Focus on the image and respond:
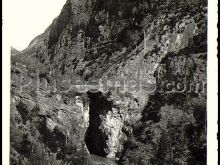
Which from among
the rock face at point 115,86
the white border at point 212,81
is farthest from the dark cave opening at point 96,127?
the white border at point 212,81

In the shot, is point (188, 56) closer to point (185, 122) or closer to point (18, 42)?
point (185, 122)

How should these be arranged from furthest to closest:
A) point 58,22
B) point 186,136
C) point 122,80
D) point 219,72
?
point 58,22, point 122,80, point 186,136, point 219,72

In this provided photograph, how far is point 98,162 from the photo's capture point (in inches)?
99.7

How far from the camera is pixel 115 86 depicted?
246 cm

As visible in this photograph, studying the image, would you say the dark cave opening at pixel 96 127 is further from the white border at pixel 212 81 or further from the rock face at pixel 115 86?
the white border at pixel 212 81

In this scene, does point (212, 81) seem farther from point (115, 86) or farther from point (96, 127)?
point (96, 127)

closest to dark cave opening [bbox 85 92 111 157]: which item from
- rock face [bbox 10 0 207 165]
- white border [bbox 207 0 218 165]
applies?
rock face [bbox 10 0 207 165]

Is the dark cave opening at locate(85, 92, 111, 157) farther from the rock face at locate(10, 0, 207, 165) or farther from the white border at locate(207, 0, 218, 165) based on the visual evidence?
the white border at locate(207, 0, 218, 165)

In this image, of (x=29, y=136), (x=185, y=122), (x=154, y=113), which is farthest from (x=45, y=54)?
(x=185, y=122)

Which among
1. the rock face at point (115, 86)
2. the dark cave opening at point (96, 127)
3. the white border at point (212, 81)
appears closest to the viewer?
the white border at point (212, 81)

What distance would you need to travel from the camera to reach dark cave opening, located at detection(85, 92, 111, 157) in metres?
2.49

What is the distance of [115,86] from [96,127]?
249 mm

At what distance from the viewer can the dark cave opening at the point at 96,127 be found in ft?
8.17

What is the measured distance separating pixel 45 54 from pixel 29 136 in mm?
506
